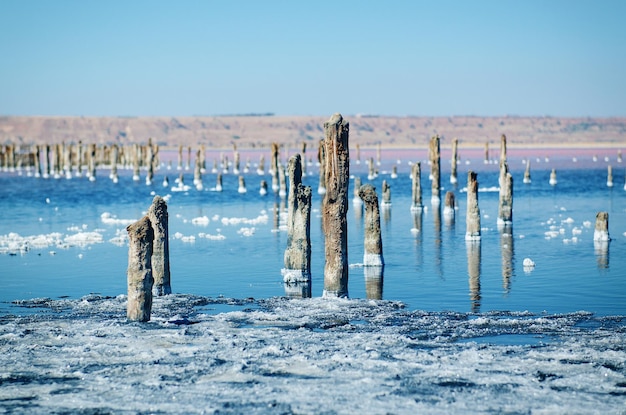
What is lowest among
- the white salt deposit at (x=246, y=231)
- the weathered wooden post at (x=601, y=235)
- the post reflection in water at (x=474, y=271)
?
the white salt deposit at (x=246, y=231)

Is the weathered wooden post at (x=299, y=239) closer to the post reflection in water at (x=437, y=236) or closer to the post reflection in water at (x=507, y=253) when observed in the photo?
the post reflection in water at (x=437, y=236)

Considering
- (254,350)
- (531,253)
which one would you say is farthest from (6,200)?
(254,350)

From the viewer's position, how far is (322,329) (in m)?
14.6

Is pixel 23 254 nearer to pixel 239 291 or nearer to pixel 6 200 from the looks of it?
pixel 239 291

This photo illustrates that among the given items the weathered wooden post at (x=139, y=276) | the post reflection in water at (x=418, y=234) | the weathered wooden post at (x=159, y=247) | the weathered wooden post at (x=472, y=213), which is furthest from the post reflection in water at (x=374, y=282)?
the weathered wooden post at (x=472, y=213)

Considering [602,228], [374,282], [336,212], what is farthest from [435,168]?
[336,212]

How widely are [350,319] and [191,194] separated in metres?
41.9

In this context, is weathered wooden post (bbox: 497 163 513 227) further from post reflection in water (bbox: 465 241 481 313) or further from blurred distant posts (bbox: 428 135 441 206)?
blurred distant posts (bbox: 428 135 441 206)

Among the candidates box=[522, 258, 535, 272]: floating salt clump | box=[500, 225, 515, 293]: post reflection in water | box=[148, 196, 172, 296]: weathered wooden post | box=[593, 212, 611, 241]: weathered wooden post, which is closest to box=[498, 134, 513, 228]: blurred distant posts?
box=[500, 225, 515, 293]: post reflection in water

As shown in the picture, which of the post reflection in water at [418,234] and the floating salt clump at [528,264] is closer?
the floating salt clump at [528,264]

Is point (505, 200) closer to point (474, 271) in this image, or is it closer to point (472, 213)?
point (472, 213)

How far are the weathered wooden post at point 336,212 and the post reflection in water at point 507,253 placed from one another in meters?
3.95

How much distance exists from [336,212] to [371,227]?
3.80 meters

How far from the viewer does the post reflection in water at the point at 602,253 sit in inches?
907
